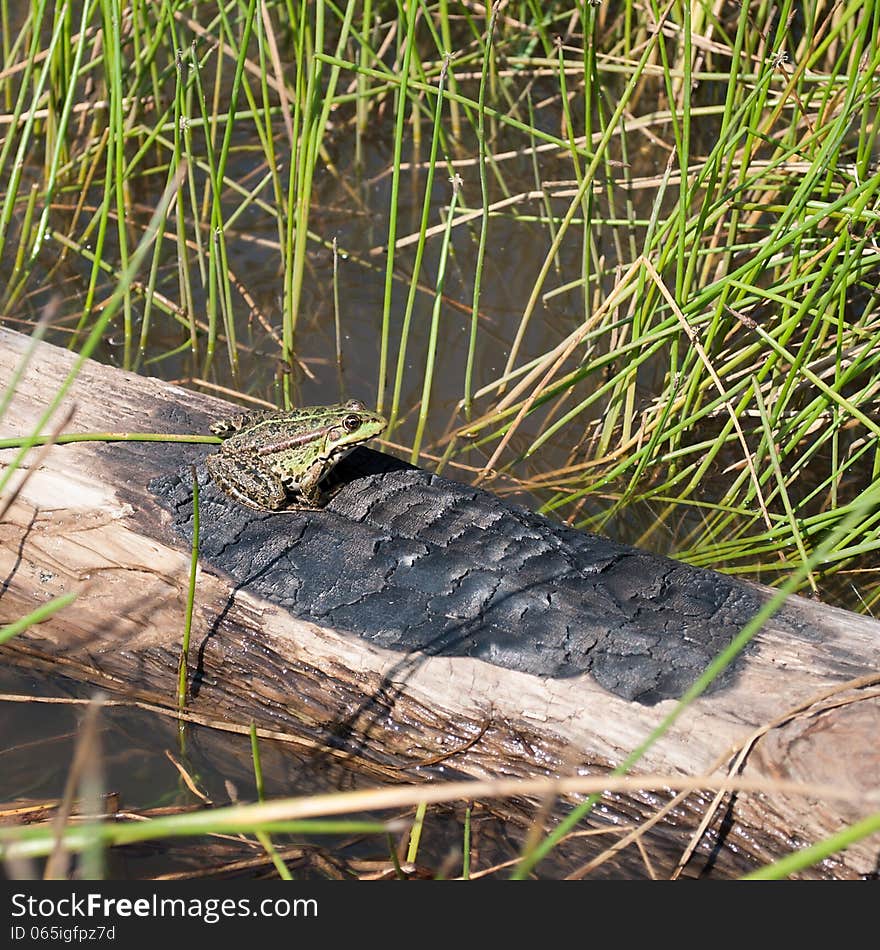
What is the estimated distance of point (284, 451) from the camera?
2943 mm

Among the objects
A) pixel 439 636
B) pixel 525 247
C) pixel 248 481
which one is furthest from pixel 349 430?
pixel 525 247

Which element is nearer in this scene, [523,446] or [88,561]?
[88,561]

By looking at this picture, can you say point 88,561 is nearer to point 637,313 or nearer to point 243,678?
point 243,678

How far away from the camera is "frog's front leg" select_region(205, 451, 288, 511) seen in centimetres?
282

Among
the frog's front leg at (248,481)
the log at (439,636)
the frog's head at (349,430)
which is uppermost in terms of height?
the frog's head at (349,430)

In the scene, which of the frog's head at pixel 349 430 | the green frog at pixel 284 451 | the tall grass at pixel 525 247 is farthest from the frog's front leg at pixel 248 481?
the tall grass at pixel 525 247

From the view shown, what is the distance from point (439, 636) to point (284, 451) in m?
0.74

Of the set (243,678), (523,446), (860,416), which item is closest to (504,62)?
(523,446)

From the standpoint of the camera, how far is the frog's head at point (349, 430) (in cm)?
301

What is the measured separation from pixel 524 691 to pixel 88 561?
1216mm

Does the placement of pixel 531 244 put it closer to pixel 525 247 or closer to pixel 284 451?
pixel 525 247

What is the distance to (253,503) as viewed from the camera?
285 cm

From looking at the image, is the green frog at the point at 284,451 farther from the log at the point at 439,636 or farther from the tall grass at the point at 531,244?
the tall grass at the point at 531,244

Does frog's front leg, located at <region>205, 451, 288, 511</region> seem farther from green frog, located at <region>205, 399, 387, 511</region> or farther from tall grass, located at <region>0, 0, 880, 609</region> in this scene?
tall grass, located at <region>0, 0, 880, 609</region>
